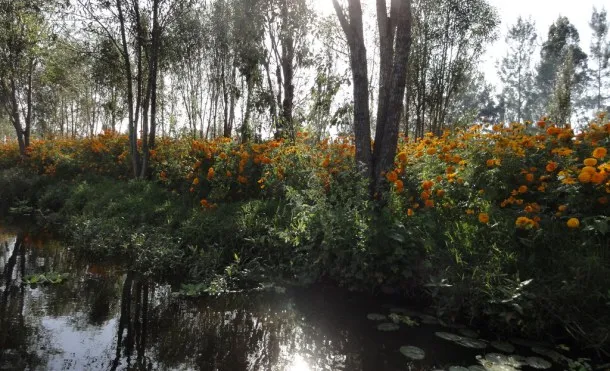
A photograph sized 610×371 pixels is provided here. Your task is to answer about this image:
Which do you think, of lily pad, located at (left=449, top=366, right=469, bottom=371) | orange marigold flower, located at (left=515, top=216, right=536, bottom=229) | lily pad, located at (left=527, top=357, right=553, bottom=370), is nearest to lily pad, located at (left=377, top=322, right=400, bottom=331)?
lily pad, located at (left=449, top=366, right=469, bottom=371)

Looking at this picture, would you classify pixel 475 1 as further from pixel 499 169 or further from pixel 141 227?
pixel 141 227

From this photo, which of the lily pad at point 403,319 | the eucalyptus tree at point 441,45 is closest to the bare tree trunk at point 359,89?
the lily pad at point 403,319

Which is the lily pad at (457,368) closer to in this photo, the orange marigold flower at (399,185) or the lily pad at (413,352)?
the lily pad at (413,352)

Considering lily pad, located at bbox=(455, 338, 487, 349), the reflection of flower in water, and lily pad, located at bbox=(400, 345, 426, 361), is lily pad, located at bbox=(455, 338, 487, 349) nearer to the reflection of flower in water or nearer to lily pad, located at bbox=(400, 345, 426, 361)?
lily pad, located at bbox=(400, 345, 426, 361)

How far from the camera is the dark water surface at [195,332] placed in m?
3.03

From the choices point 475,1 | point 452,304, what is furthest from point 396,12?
point 475,1

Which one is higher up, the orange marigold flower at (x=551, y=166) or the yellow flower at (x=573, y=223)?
the orange marigold flower at (x=551, y=166)

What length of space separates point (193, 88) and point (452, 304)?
1841 cm

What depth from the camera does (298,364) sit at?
3.05m

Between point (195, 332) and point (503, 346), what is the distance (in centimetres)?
257

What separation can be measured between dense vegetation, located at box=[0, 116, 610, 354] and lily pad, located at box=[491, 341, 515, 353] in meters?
0.18

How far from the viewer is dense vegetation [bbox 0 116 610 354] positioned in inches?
130

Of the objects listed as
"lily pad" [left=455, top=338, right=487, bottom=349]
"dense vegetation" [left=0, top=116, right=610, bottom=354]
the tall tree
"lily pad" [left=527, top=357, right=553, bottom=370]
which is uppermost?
the tall tree

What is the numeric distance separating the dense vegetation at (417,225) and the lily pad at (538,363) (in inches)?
12.3
